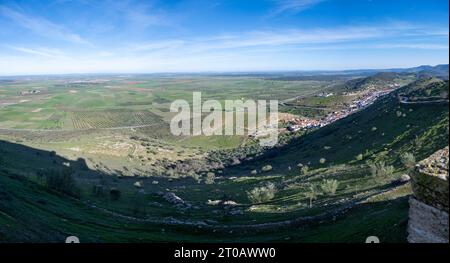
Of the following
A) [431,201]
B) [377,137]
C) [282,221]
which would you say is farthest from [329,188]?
[431,201]

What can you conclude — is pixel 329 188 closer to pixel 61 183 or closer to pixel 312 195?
pixel 312 195

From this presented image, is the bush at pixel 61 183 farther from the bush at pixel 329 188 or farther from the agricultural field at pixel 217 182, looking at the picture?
the bush at pixel 329 188

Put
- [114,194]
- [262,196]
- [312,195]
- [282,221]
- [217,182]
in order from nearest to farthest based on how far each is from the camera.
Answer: [282,221], [312,195], [262,196], [114,194], [217,182]

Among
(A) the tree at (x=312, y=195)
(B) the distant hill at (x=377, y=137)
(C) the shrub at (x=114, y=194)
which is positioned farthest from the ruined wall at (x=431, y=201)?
(C) the shrub at (x=114, y=194)

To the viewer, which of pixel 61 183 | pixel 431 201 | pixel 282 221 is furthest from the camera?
pixel 61 183

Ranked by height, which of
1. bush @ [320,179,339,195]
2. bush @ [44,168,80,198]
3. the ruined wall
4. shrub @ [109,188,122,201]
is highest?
the ruined wall

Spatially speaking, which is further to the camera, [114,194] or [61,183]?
[114,194]

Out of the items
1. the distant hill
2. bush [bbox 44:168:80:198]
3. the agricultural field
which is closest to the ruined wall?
the agricultural field

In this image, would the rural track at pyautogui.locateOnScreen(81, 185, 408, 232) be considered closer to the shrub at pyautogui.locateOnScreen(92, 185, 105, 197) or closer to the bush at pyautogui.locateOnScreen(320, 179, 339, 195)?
the bush at pyautogui.locateOnScreen(320, 179, 339, 195)
